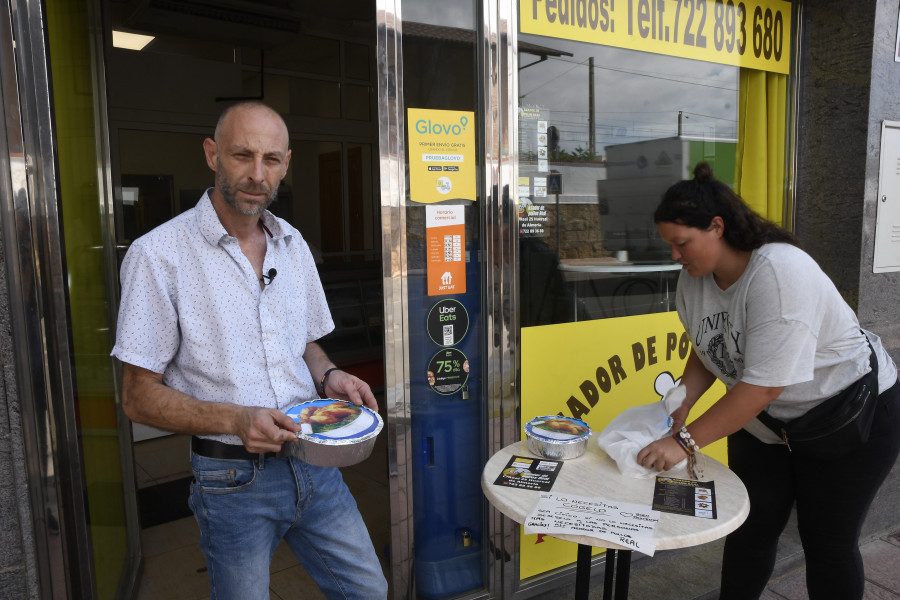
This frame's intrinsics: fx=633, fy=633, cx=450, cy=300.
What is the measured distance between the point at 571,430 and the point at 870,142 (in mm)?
2407

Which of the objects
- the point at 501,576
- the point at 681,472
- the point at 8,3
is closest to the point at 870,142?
the point at 681,472

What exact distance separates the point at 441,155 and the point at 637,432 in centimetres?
123

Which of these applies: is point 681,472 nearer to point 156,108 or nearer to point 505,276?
point 505,276

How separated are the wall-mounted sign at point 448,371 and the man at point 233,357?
2.40 feet

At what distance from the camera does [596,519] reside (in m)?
1.56

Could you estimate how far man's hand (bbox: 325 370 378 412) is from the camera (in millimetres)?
1838

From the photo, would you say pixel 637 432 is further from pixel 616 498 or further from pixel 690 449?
pixel 616 498

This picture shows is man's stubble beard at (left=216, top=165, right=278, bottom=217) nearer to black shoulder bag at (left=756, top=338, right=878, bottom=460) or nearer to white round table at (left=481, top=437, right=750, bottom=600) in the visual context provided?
white round table at (left=481, top=437, right=750, bottom=600)

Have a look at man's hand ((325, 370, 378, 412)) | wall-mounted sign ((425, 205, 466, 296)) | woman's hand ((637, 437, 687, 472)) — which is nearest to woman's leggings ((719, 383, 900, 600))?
woman's hand ((637, 437, 687, 472))

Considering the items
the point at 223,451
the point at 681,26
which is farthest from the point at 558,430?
the point at 681,26

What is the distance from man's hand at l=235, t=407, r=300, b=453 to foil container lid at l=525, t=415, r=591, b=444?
2.70 feet

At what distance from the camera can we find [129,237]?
Result: 229 inches

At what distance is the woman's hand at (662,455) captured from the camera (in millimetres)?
1792

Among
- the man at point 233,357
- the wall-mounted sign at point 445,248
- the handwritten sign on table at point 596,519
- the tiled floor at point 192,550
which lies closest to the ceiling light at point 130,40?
the tiled floor at point 192,550
